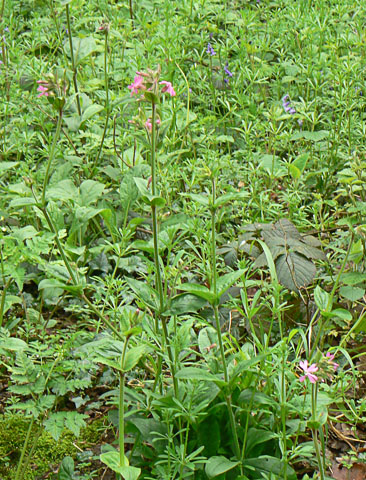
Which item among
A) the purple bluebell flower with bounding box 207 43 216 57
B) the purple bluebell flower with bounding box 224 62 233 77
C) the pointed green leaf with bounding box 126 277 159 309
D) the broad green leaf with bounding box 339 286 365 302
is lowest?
the broad green leaf with bounding box 339 286 365 302

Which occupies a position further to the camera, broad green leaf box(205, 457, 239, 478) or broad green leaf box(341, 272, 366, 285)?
broad green leaf box(341, 272, 366, 285)

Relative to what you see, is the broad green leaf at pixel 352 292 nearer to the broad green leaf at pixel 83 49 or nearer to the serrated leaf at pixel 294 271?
the serrated leaf at pixel 294 271

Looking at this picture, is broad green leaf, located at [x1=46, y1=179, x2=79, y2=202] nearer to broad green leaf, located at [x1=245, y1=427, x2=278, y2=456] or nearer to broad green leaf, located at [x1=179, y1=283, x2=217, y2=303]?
broad green leaf, located at [x1=179, y1=283, x2=217, y2=303]

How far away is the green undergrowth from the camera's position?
2.10m

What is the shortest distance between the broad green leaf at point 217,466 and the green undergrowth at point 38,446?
476 millimetres

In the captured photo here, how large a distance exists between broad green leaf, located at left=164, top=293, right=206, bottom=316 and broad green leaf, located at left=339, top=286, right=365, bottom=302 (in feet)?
2.47

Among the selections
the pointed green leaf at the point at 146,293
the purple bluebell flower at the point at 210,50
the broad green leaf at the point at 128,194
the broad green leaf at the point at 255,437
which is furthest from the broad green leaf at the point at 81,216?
the purple bluebell flower at the point at 210,50

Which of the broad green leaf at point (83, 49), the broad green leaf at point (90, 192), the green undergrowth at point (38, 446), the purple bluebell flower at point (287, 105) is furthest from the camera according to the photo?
the purple bluebell flower at point (287, 105)

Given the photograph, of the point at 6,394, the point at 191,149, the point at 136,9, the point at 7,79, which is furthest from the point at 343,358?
the point at 136,9

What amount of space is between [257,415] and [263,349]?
0.72 feet

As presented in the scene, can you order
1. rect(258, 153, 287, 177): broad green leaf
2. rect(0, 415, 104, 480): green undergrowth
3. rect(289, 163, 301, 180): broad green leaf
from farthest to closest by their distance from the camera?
rect(258, 153, 287, 177): broad green leaf < rect(289, 163, 301, 180): broad green leaf < rect(0, 415, 104, 480): green undergrowth

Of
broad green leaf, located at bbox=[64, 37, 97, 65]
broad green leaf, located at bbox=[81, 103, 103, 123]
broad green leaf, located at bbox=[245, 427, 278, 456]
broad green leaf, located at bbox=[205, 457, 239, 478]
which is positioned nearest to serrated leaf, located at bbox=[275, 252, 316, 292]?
broad green leaf, located at bbox=[245, 427, 278, 456]

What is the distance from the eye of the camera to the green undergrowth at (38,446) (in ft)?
6.89

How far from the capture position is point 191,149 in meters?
3.44
